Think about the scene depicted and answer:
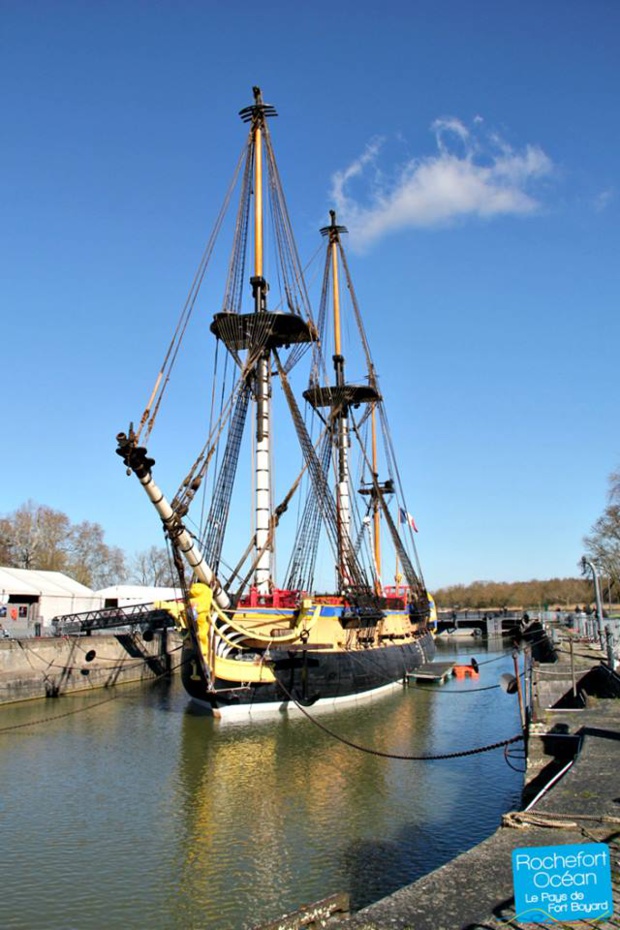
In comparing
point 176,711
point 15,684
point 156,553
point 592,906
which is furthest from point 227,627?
point 156,553

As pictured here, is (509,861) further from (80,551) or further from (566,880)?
(80,551)

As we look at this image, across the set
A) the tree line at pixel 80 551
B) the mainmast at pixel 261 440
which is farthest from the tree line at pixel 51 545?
the mainmast at pixel 261 440

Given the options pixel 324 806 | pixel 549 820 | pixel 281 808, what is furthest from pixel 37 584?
pixel 549 820

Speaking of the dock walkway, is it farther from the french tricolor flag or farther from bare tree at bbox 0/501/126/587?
bare tree at bbox 0/501/126/587

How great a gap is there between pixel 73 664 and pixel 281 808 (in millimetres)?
20382

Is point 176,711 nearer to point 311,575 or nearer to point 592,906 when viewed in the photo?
point 311,575

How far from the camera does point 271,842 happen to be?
12.4m

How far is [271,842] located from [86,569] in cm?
6549

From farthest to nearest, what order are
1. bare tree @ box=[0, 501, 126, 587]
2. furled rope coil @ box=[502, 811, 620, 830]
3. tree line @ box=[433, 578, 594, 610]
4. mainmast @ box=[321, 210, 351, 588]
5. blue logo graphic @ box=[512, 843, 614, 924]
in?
tree line @ box=[433, 578, 594, 610], bare tree @ box=[0, 501, 126, 587], mainmast @ box=[321, 210, 351, 588], furled rope coil @ box=[502, 811, 620, 830], blue logo graphic @ box=[512, 843, 614, 924]

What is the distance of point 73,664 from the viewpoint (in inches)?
1257

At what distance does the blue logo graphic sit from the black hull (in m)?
20.4

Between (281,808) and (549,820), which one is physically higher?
(549,820)

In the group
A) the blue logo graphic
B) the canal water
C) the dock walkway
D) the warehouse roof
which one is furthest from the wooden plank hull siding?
the blue logo graphic

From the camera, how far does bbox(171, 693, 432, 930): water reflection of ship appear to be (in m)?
10.4
